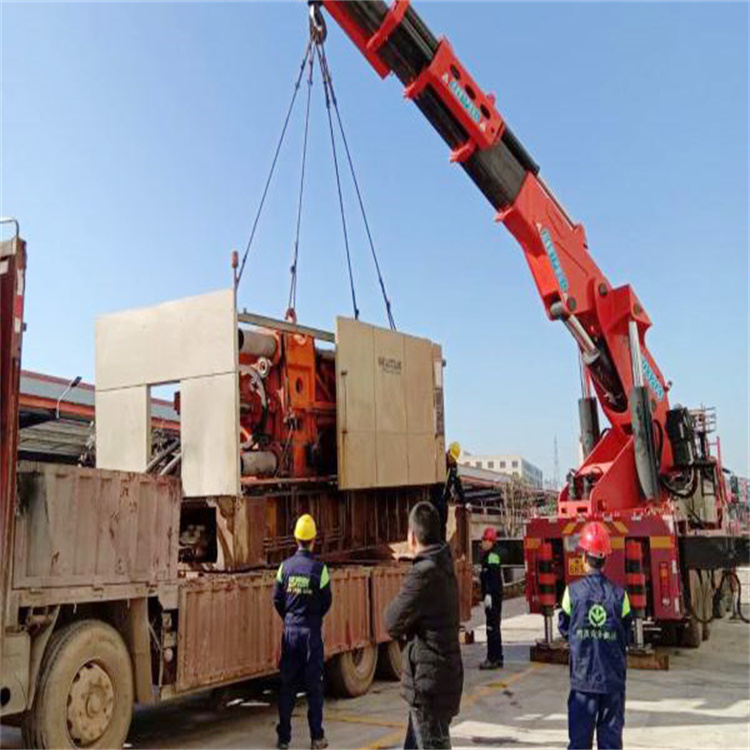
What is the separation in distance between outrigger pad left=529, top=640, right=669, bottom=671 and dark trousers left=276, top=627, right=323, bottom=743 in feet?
15.8

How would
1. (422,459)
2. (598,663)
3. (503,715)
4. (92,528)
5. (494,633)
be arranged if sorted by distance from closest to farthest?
(598,663), (92,528), (503,715), (494,633), (422,459)

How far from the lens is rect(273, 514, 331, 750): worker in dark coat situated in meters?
6.84

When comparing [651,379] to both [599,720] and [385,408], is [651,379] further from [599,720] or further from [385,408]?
[599,720]

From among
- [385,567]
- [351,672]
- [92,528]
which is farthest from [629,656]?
[92,528]

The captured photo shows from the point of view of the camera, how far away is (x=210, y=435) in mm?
8234

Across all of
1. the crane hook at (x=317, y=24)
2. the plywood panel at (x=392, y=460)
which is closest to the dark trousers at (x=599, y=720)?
the plywood panel at (x=392, y=460)

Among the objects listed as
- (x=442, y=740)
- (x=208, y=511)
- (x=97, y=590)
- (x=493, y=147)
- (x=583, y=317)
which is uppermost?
(x=493, y=147)

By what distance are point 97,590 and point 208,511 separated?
→ 251 centimetres

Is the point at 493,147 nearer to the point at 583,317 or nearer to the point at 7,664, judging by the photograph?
the point at 583,317

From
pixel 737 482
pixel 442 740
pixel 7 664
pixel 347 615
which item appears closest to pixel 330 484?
pixel 347 615

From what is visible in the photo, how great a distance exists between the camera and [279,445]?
30.8ft

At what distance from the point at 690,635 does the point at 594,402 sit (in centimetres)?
356

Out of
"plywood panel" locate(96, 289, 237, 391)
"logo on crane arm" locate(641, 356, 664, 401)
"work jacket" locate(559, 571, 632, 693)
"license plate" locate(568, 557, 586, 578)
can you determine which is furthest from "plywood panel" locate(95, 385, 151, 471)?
"logo on crane arm" locate(641, 356, 664, 401)

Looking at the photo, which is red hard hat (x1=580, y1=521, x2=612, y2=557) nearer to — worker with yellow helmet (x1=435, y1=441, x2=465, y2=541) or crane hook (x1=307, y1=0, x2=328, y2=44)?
worker with yellow helmet (x1=435, y1=441, x2=465, y2=541)
